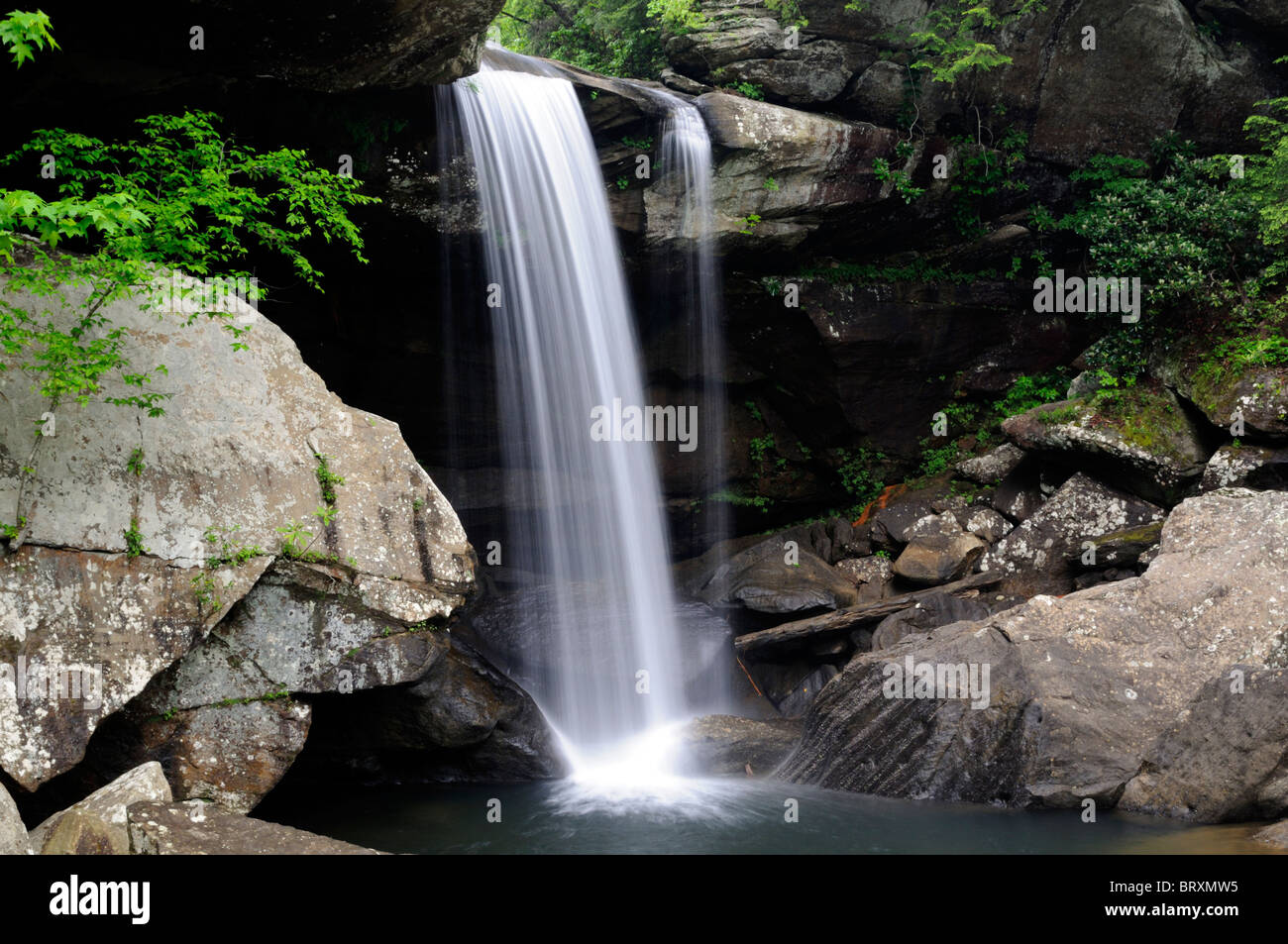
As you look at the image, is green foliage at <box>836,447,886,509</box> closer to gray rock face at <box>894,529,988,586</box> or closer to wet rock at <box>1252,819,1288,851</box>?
gray rock face at <box>894,529,988,586</box>

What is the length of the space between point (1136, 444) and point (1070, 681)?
4.45 m

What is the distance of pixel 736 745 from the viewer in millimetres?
10398

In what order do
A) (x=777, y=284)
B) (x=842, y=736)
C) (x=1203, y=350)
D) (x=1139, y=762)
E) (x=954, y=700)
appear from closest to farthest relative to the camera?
(x=1139, y=762)
(x=954, y=700)
(x=842, y=736)
(x=1203, y=350)
(x=777, y=284)

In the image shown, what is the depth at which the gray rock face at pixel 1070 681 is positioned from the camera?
8266mm

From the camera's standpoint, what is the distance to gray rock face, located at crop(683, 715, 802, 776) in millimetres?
10203

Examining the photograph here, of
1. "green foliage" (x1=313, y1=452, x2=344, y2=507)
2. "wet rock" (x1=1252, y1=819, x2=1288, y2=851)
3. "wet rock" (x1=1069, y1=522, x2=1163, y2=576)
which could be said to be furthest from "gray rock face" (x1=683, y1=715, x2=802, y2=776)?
"green foliage" (x1=313, y1=452, x2=344, y2=507)

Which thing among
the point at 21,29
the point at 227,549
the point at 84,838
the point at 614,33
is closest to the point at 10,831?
the point at 84,838

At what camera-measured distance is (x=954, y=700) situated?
338 inches

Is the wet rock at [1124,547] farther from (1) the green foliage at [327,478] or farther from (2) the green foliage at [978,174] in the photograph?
(1) the green foliage at [327,478]

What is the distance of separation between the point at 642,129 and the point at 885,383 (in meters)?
5.93
